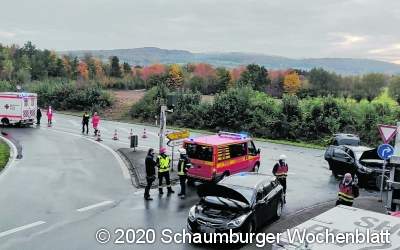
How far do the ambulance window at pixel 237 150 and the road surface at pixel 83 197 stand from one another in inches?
83.7

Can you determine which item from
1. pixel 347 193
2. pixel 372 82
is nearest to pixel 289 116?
pixel 347 193

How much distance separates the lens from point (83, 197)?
15.8 meters

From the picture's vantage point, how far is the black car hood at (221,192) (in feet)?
40.0

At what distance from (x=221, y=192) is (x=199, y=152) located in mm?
5070

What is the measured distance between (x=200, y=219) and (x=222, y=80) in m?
69.4

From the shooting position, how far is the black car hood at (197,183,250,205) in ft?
40.0

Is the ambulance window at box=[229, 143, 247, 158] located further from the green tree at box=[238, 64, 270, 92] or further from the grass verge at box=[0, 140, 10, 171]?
the green tree at box=[238, 64, 270, 92]

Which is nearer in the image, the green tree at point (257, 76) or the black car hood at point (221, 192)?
the black car hood at point (221, 192)

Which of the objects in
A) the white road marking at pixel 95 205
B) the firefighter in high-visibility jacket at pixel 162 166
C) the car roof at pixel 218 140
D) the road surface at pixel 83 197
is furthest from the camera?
the car roof at pixel 218 140

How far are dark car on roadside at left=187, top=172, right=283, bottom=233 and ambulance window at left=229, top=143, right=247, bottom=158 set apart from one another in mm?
4483

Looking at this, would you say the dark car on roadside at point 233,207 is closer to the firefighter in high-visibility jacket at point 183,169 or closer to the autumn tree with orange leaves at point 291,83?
the firefighter in high-visibility jacket at point 183,169

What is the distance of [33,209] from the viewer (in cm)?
1418

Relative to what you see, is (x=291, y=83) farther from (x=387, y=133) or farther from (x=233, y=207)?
(x=233, y=207)

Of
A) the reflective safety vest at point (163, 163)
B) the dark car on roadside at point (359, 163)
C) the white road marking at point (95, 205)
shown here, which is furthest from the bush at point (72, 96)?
the white road marking at point (95, 205)
